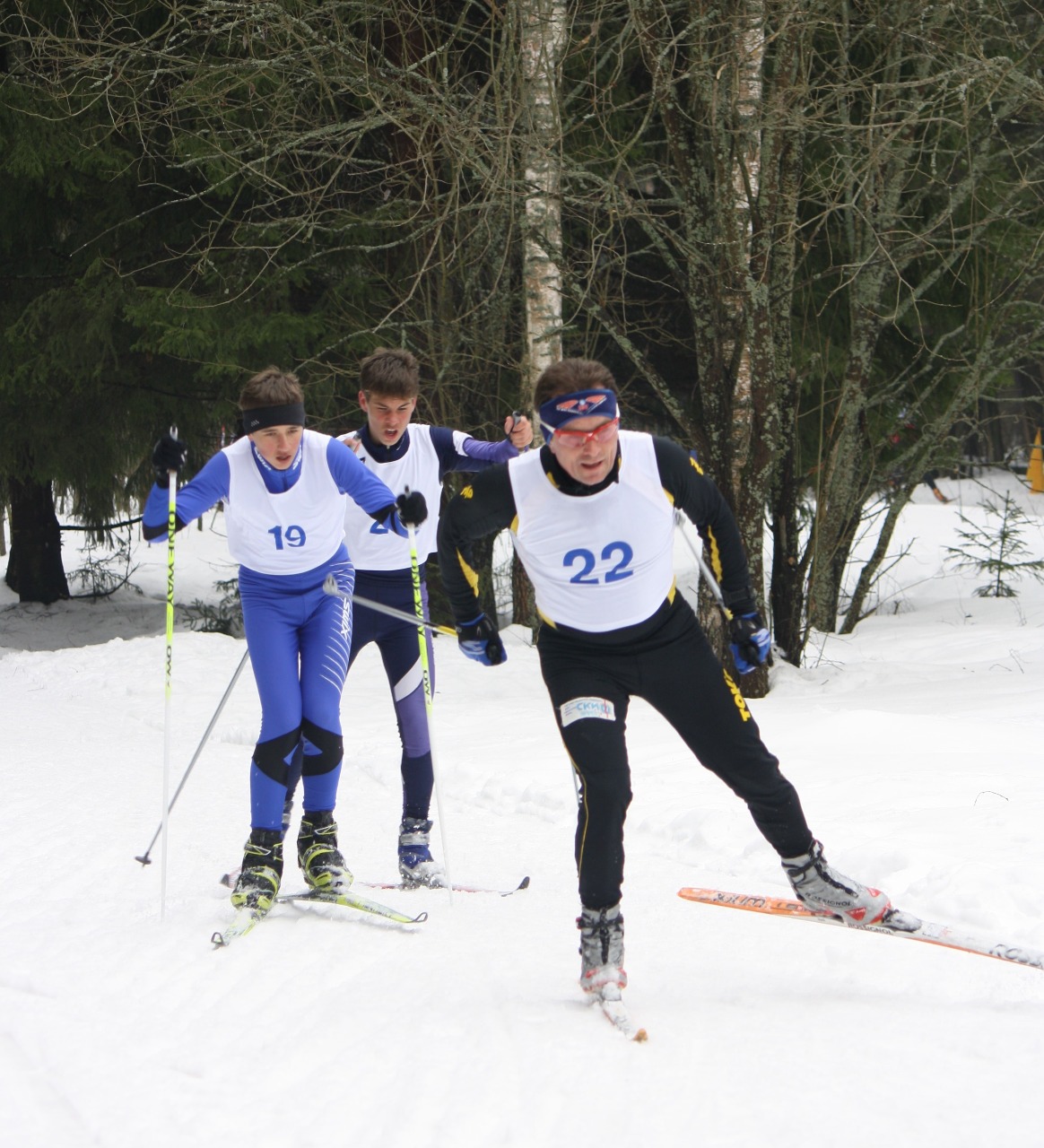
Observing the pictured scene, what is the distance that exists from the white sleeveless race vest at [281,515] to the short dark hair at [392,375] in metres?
0.43

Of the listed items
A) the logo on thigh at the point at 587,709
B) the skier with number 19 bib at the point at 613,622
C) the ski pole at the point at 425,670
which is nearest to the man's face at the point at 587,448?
the skier with number 19 bib at the point at 613,622

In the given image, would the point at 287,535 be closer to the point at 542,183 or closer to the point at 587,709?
the point at 587,709

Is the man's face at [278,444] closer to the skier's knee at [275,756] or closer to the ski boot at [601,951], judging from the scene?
the skier's knee at [275,756]

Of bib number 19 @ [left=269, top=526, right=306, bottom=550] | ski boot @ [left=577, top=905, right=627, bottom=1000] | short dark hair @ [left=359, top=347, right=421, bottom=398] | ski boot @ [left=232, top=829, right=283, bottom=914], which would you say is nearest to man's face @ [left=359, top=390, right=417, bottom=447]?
short dark hair @ [left=359, top=347, right=421, bottom=398]

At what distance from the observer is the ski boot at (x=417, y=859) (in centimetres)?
537

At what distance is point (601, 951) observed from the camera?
376 cm

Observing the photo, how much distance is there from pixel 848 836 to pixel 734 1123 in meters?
2.76

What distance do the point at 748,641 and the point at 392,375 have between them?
2029 millimetres

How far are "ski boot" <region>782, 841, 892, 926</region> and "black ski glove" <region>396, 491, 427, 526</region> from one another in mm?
1826

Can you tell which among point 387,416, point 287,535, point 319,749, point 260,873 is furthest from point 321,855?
point 387,416

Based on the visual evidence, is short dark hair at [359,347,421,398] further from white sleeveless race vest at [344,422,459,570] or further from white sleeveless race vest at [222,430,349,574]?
white sleeveless race vest at [222,430,349,574]

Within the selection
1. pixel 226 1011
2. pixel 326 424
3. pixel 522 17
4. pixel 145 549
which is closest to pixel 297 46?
pixel 522 17

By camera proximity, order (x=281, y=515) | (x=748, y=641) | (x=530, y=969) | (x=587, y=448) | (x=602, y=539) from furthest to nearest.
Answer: (x=281, y=515) → (x=530, y=969) → (x=748, y=641) → (x=602, y=539) → (x=587, y=448)

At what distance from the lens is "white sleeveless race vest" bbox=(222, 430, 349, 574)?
494 centimetres
